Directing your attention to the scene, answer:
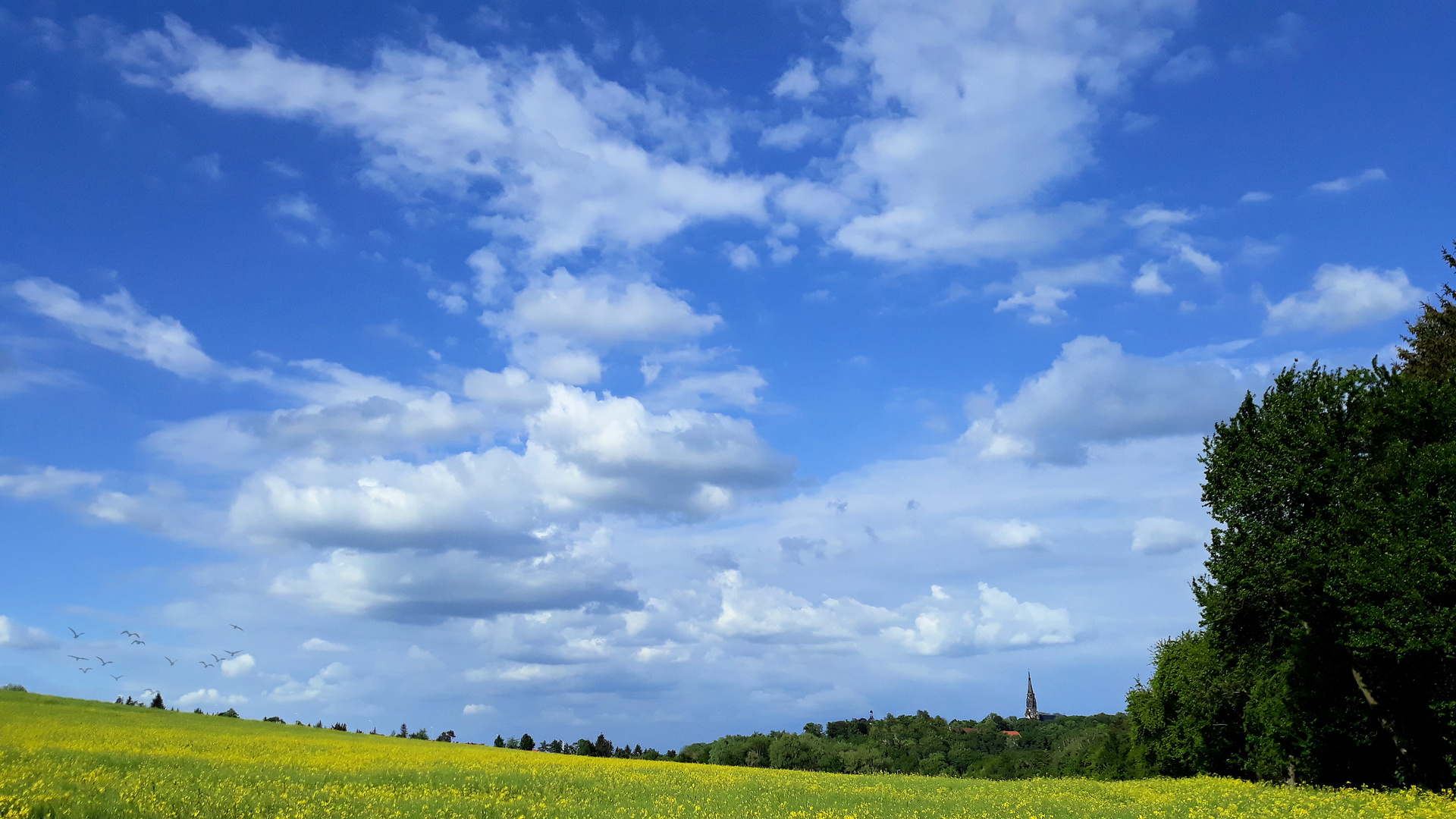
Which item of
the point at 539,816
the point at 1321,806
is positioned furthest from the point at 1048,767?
the point at 539,816

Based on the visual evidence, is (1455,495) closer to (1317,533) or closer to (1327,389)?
(1317,533)

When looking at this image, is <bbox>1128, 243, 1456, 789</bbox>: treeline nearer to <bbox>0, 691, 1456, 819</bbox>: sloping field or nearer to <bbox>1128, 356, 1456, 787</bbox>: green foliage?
<bbox>1128, 356, 1456, 787</bbox>: green foliage

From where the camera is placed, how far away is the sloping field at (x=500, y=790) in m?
24.0

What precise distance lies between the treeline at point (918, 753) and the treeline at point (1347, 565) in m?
34.3

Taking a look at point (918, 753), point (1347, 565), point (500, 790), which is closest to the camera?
point (500, 790)

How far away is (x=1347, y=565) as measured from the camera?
120 ft

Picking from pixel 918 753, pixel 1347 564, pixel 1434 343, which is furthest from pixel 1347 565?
pixel 918 753

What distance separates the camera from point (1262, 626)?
42562mm

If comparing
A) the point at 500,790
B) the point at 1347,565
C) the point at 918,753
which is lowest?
the point at 918,753

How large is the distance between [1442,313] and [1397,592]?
2828 cm

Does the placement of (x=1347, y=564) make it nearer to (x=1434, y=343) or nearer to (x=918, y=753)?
(x=1434, y=343)

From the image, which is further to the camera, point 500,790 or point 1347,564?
point 1347,564

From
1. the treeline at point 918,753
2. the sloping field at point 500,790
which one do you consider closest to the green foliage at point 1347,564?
the sloping field at point 500,790

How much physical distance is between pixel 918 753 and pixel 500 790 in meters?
117
